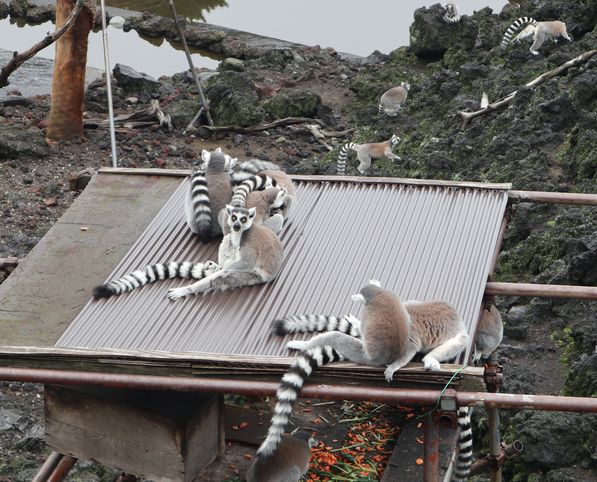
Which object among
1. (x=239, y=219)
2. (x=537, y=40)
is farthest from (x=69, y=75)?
(x=239, y=219)

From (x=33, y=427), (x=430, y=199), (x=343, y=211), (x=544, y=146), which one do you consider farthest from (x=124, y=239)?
(x=544, y=146)

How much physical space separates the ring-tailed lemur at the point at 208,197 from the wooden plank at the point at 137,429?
3.38ft

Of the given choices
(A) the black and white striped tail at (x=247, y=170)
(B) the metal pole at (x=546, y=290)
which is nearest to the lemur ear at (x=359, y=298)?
(B) the metal pole at (x=546, y=290)

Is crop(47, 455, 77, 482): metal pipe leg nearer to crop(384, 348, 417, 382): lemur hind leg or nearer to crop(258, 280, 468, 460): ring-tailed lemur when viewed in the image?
crop(258, 280, 468, 460): ring-tailed lemur

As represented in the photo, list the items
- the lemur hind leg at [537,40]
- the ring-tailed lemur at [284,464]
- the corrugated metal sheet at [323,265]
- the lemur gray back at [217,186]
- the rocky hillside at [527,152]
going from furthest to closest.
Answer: the lemur hind leg at [537,40]
the rocky hillside at [527,152]
the lemur gray back at [217,186]
the ring-tailed lemur at [284,464]
the corrugated metal sheet at [323,265]

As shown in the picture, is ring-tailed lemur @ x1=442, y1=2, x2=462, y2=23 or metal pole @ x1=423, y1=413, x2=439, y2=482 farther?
ring-tailed lemur @ x1=442, y1=2, x2=462, y2=23

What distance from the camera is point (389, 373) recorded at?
455cm

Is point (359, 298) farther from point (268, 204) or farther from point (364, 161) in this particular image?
point (364, 161)

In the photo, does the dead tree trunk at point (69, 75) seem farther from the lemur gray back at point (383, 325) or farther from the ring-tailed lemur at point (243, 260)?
the lemur gray back at point (383, 325)

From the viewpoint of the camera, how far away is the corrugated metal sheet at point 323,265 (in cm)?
509

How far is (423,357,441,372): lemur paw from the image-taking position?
4523 millimetres

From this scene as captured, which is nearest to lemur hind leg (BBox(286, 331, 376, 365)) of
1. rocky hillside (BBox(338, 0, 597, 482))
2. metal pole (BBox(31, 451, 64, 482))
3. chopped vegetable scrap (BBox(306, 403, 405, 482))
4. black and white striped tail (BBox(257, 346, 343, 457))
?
black and white striped tail (BBox(257, 346, 343, 457))

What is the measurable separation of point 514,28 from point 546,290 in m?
11.5

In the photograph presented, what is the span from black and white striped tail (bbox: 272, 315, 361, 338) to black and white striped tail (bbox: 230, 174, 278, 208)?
4.47 ft
